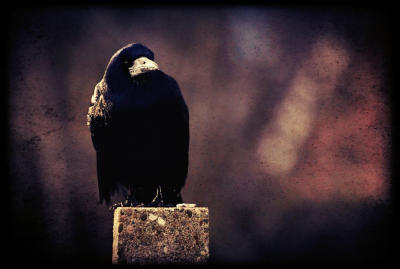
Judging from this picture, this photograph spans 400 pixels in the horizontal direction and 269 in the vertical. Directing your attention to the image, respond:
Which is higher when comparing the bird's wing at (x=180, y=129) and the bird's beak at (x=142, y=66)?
the bird's beak at (x=142, y=66)

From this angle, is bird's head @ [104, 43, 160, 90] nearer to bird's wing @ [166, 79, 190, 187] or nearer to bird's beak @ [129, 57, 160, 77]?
bird's beak @ [129, 57, 160, 77]

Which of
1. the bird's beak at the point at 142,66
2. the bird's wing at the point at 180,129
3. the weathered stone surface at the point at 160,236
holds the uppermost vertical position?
the bird's beak at the point at 142,66

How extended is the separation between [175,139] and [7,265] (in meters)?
2.08

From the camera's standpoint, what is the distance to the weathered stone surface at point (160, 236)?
1.99 metres

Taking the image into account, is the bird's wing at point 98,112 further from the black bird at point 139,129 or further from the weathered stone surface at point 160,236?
the weathered stone surface at point 160,236

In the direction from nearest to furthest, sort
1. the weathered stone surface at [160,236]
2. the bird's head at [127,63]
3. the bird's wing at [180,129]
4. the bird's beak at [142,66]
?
1. the weathered stone surface at [160,236]
2. the bird's beak at [142,66]
3. the bird's head at [127,63]
4. the bird's wing at [180,129]

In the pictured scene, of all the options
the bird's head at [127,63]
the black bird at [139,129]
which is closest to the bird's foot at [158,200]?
the black bird at [139,129]

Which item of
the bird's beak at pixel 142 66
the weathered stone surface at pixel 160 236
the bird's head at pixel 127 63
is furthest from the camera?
the bird's head at pixel 127 63

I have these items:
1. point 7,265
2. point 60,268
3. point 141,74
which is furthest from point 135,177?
point 7,265

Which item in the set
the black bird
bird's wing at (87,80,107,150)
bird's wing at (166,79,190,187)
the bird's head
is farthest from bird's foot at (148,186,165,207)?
the bird's head

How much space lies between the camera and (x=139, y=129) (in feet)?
9.11

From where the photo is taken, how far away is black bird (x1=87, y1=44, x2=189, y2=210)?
2748mm

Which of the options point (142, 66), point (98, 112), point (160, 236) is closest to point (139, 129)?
point (98, 112)

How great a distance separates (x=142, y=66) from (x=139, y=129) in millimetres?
493
